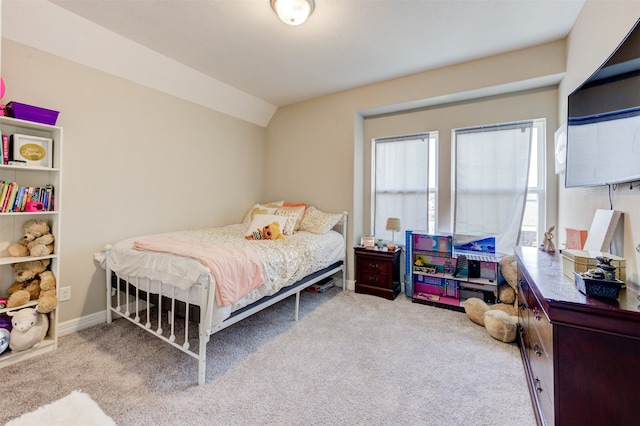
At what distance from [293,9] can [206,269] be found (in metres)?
1.91

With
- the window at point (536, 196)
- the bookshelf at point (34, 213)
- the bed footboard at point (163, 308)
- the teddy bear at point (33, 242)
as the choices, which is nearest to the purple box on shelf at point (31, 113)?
the bookshelf at point (34, 213)

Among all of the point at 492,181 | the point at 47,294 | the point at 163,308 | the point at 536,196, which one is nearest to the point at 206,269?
the point at 163,308

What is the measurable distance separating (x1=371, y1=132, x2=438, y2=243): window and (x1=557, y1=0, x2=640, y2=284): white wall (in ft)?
4.06

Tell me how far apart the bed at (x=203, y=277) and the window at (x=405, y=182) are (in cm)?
106

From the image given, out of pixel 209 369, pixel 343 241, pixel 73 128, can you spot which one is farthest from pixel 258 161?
pixel 209 369

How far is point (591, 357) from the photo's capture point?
108 centimetres

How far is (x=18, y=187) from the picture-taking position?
2.03m

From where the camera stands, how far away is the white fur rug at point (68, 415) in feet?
4.75

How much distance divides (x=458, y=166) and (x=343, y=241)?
→ 1.64 metres

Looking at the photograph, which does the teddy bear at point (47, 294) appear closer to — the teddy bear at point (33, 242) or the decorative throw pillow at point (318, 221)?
the teddy bear at point (33, 242)

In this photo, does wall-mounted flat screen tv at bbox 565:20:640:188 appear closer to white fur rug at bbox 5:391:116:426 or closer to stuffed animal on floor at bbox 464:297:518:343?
stuffed animal on floor at bbox 464:297:518:343

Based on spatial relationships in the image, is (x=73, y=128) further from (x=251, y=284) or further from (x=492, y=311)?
(x=492, y=311)

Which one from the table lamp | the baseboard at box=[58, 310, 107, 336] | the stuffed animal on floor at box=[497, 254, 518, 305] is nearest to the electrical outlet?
the baseboard at box=[58, 310, 107, 336]

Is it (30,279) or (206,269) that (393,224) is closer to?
(206,269)
